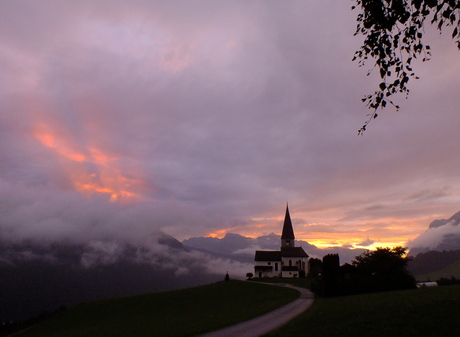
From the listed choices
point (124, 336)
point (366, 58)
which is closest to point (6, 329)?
point (124, 336)

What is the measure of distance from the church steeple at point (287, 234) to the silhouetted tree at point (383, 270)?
61.5 metres

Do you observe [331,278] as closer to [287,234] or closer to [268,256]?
[268,256]

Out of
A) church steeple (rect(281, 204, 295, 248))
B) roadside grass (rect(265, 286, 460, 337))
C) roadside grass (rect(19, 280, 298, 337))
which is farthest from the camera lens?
church steeple (rect(281, 204, 295, 248))

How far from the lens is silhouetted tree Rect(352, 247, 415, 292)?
4066 cm

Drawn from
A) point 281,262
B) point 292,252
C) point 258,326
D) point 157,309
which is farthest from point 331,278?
point 292,252

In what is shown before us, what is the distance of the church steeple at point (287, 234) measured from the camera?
109375 millimetres

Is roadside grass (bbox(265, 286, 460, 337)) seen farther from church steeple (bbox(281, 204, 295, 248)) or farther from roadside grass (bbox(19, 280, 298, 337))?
church steeple (bbox(281, 204, 295, 248))

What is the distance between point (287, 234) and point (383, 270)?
68452mm

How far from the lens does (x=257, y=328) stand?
2355 centimetres

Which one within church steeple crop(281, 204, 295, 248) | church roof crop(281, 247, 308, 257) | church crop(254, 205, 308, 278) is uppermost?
church steeple crop(281, 204, 295, 248)

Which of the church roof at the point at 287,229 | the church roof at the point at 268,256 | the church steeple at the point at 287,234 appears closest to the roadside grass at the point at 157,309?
the church roof at the point at 268,256

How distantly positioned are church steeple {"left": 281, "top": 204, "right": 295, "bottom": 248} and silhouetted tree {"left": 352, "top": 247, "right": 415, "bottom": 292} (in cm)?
6152

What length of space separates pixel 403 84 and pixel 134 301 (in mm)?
56917

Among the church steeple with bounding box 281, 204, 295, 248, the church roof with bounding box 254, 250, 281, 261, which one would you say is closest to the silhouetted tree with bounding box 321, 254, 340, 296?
the church roof with bounding box 254, 250, 281, 261
